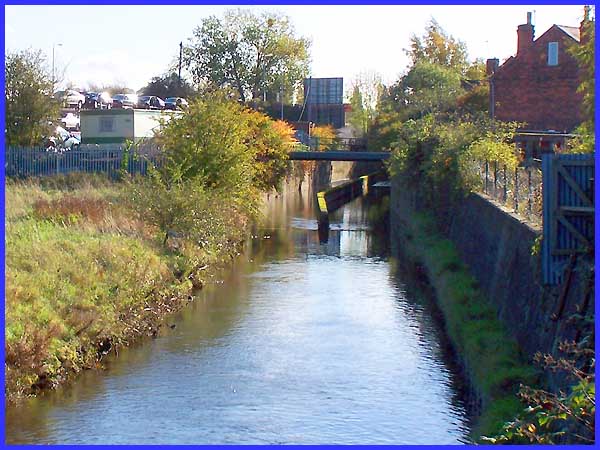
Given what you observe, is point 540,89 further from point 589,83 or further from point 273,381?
point 273,381

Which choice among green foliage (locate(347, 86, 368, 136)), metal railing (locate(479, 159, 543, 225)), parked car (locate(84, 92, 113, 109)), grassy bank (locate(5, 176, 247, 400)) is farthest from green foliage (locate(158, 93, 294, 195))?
green foliage (locate(347, 86, 368, 136))

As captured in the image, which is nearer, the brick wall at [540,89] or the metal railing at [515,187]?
the metal railing at [515,187]

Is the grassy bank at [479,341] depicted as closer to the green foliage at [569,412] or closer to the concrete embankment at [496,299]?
the concrete embankment at [496,299]

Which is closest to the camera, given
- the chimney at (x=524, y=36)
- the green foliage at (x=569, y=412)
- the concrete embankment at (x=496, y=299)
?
the green foliage at (x=569, y=412)

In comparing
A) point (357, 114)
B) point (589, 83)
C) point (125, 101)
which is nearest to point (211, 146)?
point (589, 83)

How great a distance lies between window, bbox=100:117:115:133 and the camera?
50.9 m

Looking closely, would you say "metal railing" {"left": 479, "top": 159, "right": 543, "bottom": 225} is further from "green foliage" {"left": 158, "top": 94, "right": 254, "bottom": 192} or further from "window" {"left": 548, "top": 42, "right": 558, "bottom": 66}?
"window" {"left": 548, "top": 42, "right": 558, "bottom": 66}

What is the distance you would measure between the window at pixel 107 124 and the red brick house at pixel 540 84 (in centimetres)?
2012

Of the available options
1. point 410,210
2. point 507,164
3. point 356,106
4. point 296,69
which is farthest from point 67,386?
point 356,106

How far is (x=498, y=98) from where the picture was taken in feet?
152

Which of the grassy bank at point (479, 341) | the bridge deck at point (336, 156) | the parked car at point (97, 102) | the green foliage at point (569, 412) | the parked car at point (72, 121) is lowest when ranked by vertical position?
the grassy bank at point (479, 341)

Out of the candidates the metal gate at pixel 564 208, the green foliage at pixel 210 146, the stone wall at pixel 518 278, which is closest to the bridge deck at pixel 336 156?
the green foliage at pixel 210 146

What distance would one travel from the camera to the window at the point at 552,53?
44.1 meters

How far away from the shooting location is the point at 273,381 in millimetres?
16625
